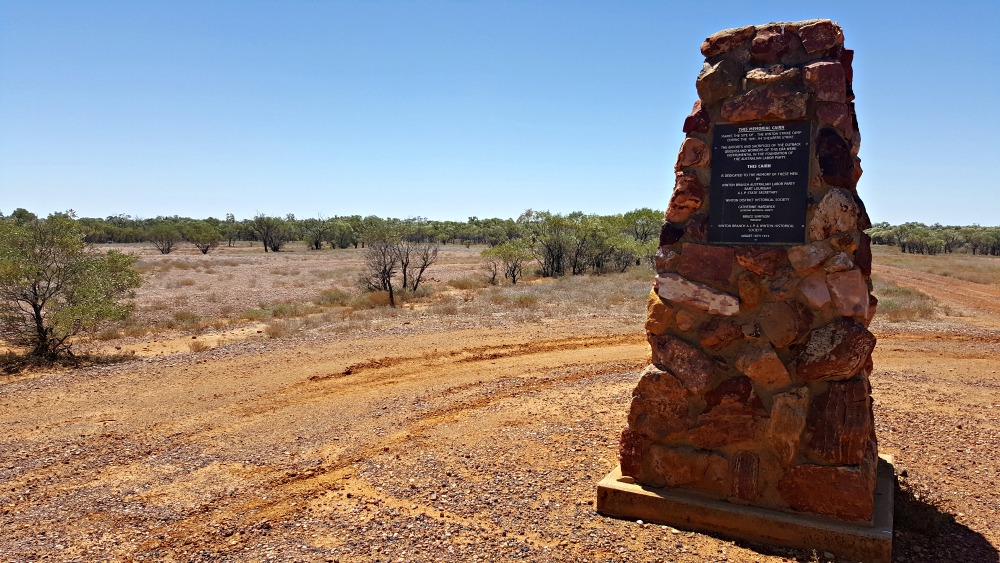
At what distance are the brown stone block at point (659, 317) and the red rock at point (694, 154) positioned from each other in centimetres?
104

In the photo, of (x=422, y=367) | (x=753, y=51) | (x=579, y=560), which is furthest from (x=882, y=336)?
(x=579, y=560)

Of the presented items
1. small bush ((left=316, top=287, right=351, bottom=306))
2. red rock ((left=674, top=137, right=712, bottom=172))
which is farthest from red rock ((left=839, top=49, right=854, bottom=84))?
small bush ((left=316, top=287, right=351, bottom=306))

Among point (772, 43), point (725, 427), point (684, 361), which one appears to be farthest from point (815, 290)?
point (772, 43)

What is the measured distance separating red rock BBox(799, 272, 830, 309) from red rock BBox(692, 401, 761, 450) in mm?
861

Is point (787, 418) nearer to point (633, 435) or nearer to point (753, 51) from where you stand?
point (633, 435)

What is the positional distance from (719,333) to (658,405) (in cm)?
71

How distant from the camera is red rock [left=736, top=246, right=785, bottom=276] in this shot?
4.13m

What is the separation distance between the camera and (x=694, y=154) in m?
4.42

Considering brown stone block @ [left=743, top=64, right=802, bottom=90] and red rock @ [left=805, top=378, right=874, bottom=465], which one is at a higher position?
brown stone block @ [left=743, top=64, right=802, bottom=90]

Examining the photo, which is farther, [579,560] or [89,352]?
[89,352]

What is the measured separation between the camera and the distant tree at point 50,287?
34.6 feet

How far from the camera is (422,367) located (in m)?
9.45

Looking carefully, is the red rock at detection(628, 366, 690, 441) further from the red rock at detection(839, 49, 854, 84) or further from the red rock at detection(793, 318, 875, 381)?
the red rock at detection(839, 49, 854, 84)

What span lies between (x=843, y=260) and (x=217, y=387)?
7.99 metres
